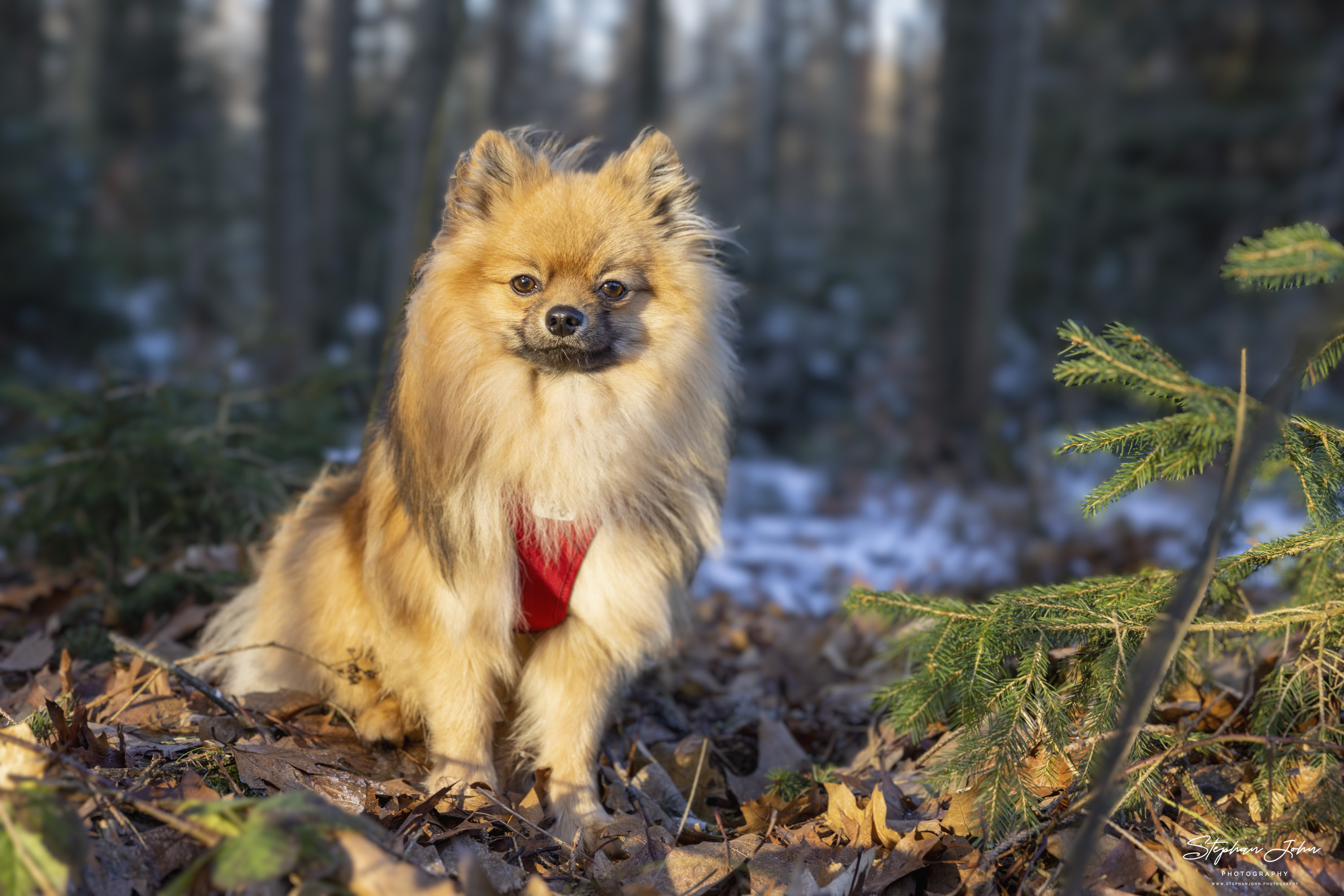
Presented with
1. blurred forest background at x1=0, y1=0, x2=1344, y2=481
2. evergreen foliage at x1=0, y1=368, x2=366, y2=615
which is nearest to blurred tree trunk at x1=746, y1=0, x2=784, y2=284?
blurred forest background at x1=0, y1=0, x2=1344, y2=481

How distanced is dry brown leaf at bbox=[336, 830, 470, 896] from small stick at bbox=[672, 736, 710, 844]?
3.58 feet

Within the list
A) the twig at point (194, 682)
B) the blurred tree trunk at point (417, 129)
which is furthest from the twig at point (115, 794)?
the blurred tree trunk at point (417, 129)

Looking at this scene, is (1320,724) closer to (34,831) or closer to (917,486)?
(34,831)

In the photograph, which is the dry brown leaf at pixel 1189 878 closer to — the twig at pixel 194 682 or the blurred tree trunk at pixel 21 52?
the twig at pixel 194 682

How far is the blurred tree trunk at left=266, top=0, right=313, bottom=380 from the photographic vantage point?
31.8 ft

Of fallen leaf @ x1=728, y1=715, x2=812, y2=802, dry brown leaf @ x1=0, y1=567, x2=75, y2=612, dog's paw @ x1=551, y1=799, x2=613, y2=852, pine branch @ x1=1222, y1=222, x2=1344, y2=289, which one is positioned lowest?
fallen leaf @ x1=728, y1=715, x2=812, y2=802

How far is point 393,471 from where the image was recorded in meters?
3.03

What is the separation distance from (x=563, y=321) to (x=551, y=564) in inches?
28.8

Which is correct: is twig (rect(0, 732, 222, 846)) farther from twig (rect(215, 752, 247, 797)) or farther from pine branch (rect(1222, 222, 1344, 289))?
pine branch (rect(1222, 222, 1344, 289))

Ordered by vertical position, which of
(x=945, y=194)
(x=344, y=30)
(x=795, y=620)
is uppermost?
(x=344, y=30)

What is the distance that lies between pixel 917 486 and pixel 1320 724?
6917 mm

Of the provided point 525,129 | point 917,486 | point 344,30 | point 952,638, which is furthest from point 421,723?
point 344,30

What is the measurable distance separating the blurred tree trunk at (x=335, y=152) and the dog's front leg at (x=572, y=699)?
11.9 metres
